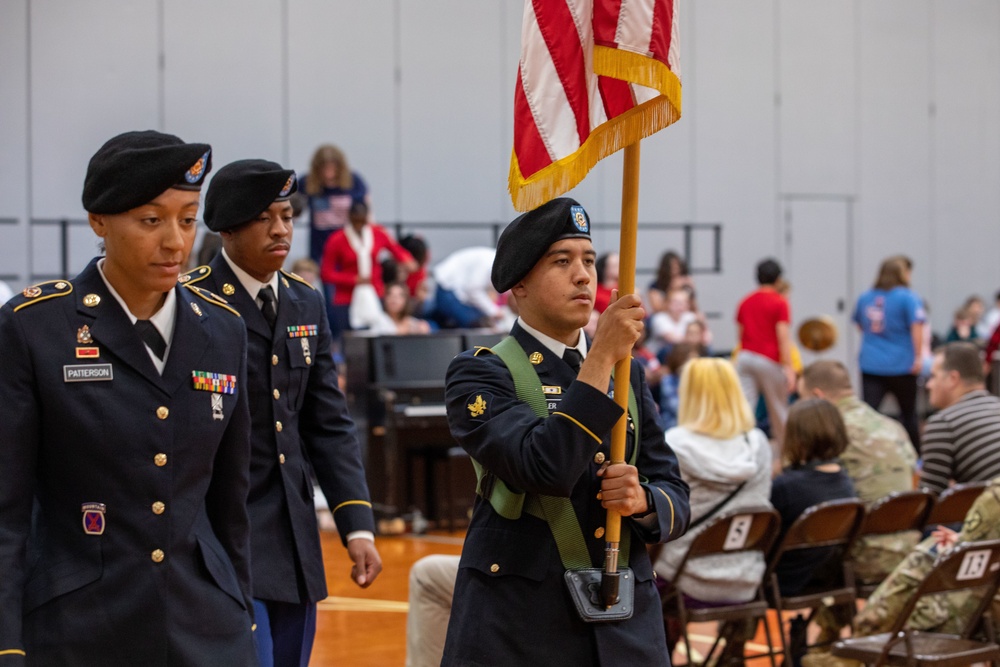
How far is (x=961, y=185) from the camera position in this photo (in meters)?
15.8

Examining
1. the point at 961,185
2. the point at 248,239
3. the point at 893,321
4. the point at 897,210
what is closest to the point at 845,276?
the point at 897,210

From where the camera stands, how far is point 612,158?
13562 mm

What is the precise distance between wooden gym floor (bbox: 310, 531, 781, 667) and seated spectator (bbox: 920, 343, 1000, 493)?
1.08 meters

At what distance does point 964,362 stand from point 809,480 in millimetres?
1041

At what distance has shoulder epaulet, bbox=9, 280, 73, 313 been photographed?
206 cm

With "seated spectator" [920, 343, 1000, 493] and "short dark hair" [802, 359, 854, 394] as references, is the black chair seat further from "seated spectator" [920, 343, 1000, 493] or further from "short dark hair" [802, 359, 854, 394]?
"short dark hair" [802, 359, 854, 394]

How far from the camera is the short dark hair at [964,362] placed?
5539 mm

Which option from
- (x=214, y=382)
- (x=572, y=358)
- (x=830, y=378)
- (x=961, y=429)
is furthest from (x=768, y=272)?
(x=214, y=382)

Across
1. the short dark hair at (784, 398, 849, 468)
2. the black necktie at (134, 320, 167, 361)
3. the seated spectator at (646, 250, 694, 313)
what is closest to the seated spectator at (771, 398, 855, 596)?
the short dark hair at (784, 398, 849, 468)

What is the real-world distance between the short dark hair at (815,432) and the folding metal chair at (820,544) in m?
0.25

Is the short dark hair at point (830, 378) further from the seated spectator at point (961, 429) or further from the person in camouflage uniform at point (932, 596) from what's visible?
the person in camouflage uniform at point (932, 596)

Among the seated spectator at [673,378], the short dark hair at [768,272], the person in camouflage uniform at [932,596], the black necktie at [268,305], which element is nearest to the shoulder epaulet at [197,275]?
the black necktie at [268,305]

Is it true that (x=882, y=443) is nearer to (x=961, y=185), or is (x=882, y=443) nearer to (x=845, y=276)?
(x=845, y=276)

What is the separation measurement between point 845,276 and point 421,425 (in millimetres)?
8301
